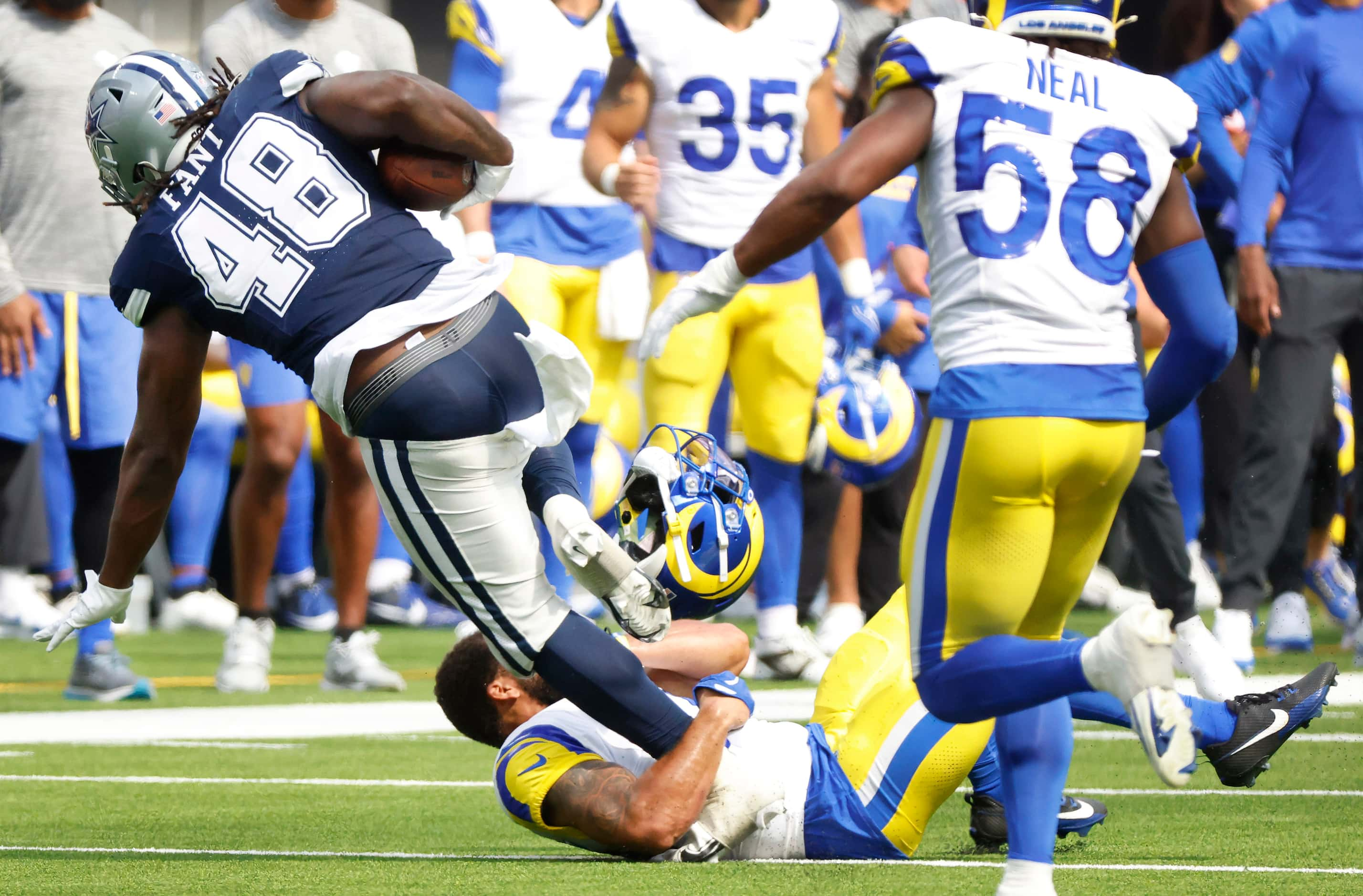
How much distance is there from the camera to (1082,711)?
173 inches

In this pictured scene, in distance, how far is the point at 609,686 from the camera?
416 cm

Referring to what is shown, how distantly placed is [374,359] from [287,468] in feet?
11.5

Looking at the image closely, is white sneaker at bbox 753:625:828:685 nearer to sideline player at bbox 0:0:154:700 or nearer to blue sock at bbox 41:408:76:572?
sideline player at bbox 0:0:154:700

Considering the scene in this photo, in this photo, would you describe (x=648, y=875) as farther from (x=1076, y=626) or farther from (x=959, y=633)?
(x=1076, y=626)

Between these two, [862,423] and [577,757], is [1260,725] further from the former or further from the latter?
[862,423]

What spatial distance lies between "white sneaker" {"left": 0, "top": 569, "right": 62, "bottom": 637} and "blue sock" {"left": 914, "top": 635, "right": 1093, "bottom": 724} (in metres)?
7.04

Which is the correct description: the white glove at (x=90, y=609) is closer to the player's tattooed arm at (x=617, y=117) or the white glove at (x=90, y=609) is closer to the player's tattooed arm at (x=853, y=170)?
the player's tattooed arm at (x=853, y=170)

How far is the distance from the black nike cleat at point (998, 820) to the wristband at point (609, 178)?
3.37 metres

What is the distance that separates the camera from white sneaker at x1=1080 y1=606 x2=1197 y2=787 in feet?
10.4

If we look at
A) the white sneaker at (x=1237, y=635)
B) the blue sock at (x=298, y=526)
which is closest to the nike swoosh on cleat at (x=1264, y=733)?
the white sneaker at (x=1237, y=635)

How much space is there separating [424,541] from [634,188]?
3.15m

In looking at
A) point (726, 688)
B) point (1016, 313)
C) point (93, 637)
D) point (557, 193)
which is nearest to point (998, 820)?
point (726, 688)

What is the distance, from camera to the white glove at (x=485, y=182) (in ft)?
14.4

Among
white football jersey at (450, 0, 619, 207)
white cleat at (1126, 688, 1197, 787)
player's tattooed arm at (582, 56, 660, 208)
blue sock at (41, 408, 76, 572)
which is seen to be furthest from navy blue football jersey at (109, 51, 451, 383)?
blue sock at (41, 408, 76, 572)
